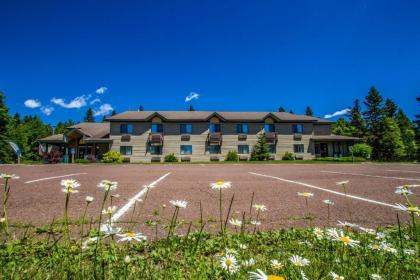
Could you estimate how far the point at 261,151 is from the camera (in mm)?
30906

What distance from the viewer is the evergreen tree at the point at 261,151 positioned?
3066cm

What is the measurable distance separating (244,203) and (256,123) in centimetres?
3025

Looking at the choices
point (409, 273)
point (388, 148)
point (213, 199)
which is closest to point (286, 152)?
point (388, 148)

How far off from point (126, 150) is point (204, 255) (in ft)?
101

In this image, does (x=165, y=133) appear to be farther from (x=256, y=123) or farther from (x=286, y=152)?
(x=286, y=152)

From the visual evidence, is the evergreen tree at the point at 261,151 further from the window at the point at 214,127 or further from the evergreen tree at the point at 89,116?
the evergreen tree at the point at 89,116

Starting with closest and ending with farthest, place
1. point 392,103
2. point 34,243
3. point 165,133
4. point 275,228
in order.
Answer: point 34,243, point 275,228, point 165,133, point 392,103

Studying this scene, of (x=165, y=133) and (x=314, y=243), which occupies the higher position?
(x=165, y=133)

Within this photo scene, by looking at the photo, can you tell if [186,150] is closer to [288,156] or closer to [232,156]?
[232,156]

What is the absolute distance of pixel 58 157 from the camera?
26.9 metres

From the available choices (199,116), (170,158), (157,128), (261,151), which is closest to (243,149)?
(261,151)

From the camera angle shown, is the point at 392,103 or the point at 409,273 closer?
the point at 409,273

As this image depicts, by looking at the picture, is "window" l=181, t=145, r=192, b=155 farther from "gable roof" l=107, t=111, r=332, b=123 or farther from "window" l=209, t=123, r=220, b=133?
"window" l=209, t=123, r=220, b=133

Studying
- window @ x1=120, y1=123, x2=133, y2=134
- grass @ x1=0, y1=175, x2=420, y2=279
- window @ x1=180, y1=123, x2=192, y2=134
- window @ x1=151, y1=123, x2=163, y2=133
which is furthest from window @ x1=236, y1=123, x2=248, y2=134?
grass @ x1=0, y1=175, x2=420, y2=279
